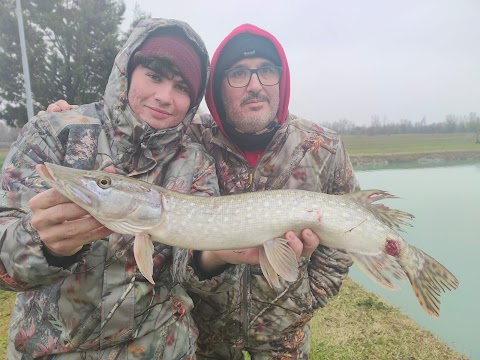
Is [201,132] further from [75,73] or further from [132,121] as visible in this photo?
[75,73]

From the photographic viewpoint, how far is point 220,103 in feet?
9.12

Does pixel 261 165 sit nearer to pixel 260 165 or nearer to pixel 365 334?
pixel 260 165

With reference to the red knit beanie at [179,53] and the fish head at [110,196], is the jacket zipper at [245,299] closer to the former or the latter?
the fish head at [110,196]

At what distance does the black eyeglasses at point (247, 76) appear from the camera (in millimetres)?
2719

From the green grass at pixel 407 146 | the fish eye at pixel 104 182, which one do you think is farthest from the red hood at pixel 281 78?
the green grass at pixel 407 146

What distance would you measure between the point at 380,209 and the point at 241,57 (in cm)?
139

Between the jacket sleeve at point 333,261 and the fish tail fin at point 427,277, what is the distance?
783 mm

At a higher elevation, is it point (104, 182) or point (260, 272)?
point (104, 182)

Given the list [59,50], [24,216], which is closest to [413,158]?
[59,50]

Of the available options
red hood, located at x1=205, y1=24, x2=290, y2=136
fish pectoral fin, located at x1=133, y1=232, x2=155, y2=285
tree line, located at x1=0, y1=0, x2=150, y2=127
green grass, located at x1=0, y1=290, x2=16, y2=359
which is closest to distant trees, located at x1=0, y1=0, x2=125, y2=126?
tree line, located at x1=0, y1=0, x2=150, y2=127

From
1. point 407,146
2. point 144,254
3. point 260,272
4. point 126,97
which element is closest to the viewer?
point 144,254

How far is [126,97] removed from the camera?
2.18 metres

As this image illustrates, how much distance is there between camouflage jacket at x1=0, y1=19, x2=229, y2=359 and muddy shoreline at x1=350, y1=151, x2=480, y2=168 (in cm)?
2254

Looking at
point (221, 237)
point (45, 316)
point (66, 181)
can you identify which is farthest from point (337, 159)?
point (45, 316)
